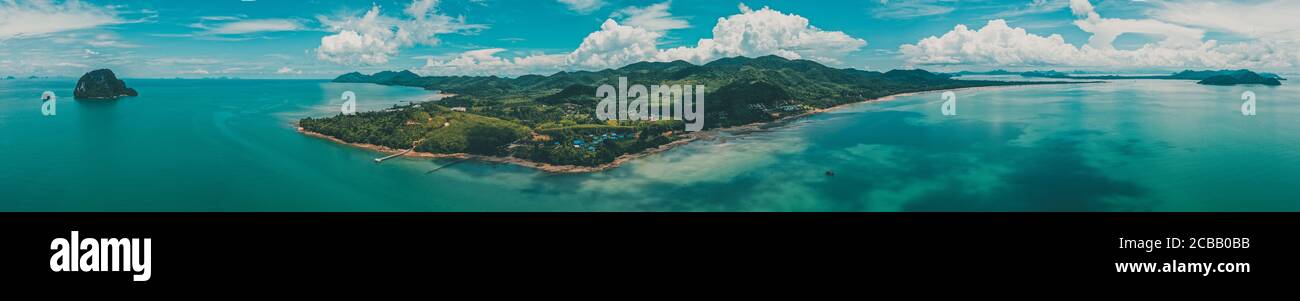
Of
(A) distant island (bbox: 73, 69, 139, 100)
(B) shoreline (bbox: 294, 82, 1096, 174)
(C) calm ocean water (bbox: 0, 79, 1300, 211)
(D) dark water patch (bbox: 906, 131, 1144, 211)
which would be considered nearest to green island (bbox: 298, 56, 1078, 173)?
(B) shoreline (bbox: 294, 82, 1096, 174)

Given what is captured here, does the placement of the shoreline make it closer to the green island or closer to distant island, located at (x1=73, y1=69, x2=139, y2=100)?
the green island

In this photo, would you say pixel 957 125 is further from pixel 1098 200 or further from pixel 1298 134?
pixel 1098 200

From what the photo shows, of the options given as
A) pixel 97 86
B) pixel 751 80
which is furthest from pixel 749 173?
pixel 97 86

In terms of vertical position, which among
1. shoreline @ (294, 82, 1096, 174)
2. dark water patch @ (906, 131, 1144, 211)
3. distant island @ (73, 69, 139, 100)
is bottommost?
dark water patch @ (906, 131, 1144, 211)

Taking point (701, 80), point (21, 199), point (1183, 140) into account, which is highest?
point (701, 80)

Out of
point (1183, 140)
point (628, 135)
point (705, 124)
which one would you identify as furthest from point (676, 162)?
point (1183, 140)

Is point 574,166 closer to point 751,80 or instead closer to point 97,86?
point 751,80

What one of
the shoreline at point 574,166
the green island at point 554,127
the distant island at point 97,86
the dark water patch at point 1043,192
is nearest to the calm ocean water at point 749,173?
the dark water patch at point 1043,192
